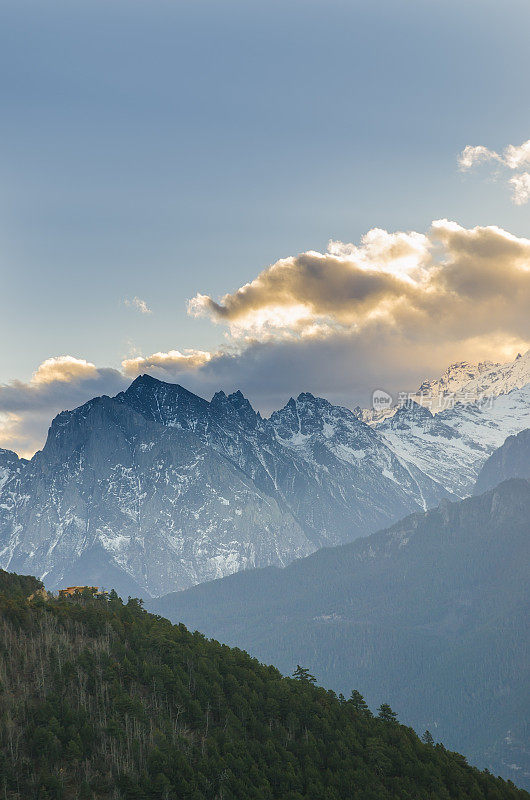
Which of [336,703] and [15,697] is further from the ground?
[15,697]

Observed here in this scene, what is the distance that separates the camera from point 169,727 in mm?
140750

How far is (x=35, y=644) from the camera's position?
149 meters

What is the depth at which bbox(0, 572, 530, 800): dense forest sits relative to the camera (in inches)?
4884

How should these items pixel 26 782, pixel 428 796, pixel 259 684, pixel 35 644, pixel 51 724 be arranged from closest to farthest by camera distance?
pixel 26 782 → pixel 51 724 → pixel 35 644 → pixel 428 796 → pixel 259 684

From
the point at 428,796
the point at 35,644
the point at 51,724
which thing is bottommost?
the point at 428,796

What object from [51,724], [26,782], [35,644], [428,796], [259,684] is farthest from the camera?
[259,684]

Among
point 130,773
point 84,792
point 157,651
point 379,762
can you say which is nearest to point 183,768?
point 130,773

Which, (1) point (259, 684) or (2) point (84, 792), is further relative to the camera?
(1) point (259, 684)

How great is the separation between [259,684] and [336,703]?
912 inches

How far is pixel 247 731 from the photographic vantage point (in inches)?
6156

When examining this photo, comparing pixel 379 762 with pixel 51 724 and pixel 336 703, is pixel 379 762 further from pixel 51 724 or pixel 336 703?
pixel 51 724

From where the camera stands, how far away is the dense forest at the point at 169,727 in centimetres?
12406

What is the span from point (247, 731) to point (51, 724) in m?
47.1

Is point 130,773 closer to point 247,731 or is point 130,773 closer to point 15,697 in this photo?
→ point 15,697
